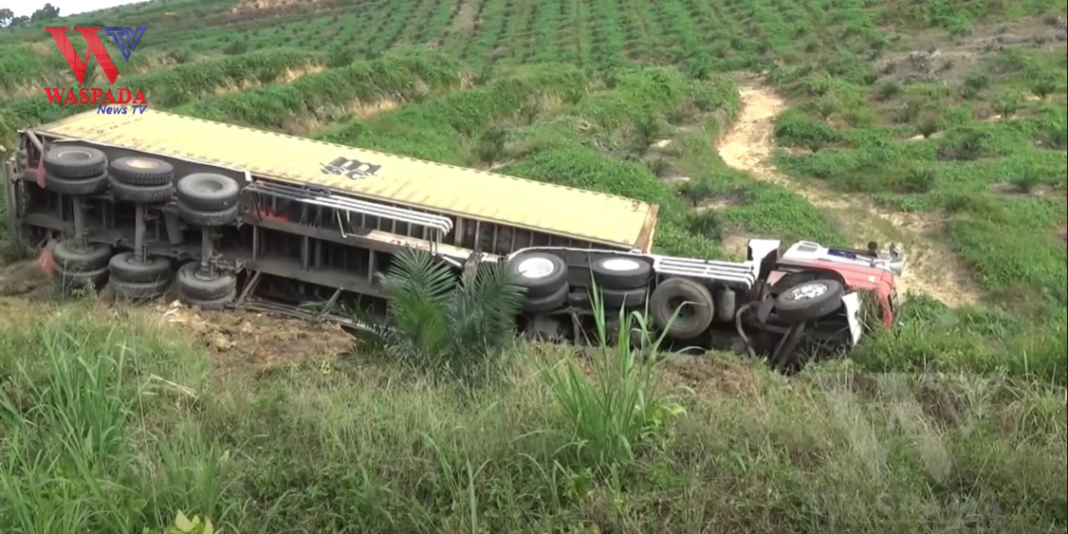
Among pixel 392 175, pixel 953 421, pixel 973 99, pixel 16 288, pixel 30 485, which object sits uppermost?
pixel 30 485

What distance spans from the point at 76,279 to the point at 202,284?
1.73 meters

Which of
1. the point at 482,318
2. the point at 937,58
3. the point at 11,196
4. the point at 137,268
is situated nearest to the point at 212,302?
the point at 137,268

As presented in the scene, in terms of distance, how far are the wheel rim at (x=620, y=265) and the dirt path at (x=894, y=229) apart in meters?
5.80

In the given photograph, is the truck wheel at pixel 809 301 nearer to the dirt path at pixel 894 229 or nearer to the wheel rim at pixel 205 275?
the dirt path at pixel 894 229

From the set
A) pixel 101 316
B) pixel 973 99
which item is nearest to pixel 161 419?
pixel 101 316

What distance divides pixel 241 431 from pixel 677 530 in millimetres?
2397

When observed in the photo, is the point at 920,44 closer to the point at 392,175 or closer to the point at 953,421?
the point at 392,175

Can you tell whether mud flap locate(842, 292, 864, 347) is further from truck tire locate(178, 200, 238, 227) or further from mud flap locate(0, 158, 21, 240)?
mud flap locate(0, 158, 21, 240)

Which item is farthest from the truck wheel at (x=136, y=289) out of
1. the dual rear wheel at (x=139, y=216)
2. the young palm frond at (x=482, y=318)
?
the young palm frond at (x=482, y=318)

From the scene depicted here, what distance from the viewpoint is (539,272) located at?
9.90 meters

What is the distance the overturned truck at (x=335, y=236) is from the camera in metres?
9.74

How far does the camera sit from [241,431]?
5.10 m

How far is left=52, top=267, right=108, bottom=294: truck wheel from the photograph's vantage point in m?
11.6

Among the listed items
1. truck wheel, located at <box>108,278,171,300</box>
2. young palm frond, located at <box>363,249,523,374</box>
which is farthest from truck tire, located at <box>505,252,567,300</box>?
truck wheel, located at <box>108,278,171,300</box>
